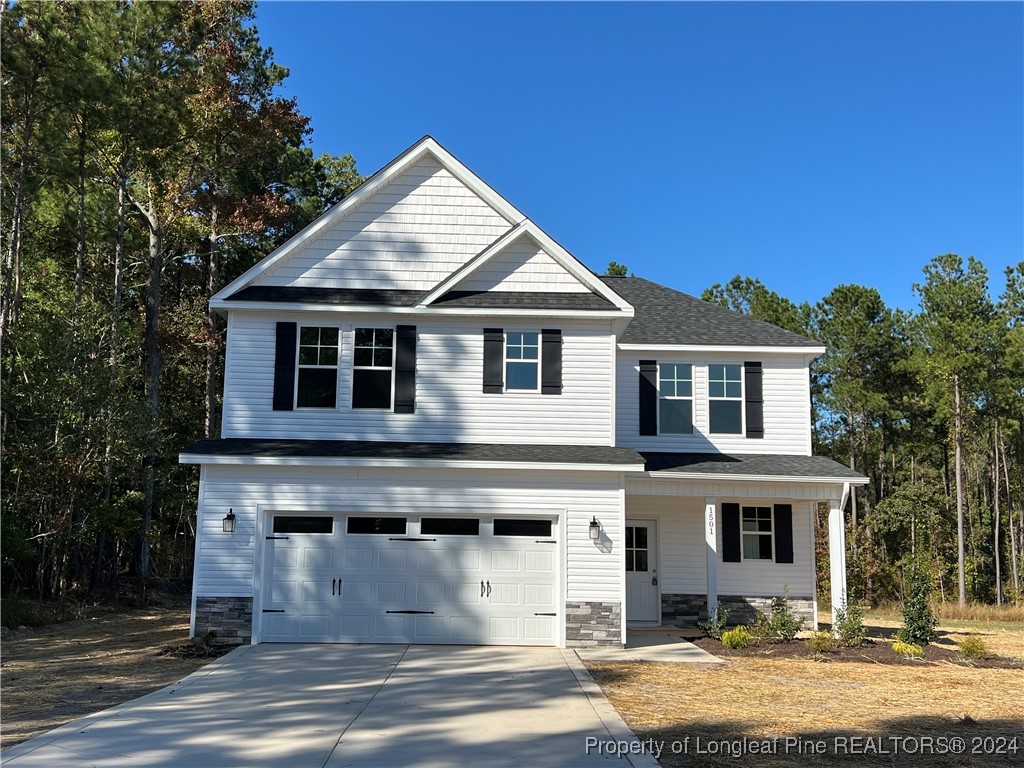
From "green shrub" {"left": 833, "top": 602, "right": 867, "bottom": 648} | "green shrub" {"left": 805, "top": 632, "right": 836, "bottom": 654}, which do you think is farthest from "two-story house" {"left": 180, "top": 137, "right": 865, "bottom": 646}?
"green shrub" {"left": 805, "top": 632, "right": 836, "bottom": 654}

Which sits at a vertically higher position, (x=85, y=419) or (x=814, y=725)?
(x=85, y=419)

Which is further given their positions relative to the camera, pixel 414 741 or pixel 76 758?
pixel 414 741

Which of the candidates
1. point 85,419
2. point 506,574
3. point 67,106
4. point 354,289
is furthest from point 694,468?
point 67,106

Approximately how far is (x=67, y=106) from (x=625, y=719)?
17603 millimetres

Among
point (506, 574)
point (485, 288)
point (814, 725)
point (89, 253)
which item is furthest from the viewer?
point (89, 253)

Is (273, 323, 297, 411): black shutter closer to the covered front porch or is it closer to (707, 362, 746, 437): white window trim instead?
the covered front porch

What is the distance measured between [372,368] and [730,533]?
28.3 ft

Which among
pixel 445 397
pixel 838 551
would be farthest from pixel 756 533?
pixel 445 397

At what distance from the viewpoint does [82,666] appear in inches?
487

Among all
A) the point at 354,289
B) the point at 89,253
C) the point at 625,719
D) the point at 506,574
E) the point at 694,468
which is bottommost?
the point at 625,719

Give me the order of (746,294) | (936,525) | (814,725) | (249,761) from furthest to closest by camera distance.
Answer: (746,294), (936,525), (814,725), (249,761)

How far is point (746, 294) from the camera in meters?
41.7

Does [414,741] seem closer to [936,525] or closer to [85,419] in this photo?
[85,419]

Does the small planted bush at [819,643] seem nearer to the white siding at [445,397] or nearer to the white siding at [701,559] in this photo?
the white siding at [701,559]
